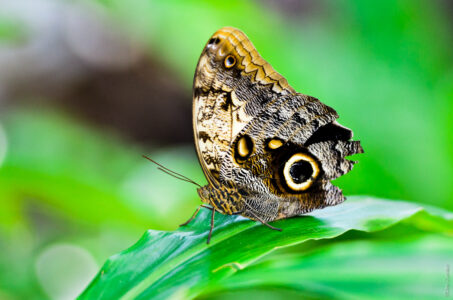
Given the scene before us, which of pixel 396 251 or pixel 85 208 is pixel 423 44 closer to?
pixel 396 251

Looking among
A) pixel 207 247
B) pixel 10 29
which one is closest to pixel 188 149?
pixel 10 29

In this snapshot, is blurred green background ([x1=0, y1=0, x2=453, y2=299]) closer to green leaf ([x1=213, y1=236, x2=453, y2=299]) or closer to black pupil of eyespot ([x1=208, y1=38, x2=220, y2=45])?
green leaf ([x1=213, y1=236, x2=453, y2=299])

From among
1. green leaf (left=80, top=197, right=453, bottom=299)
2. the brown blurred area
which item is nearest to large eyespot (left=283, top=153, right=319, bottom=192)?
green leaf (left=80, top=197, right=453, bottom=299)

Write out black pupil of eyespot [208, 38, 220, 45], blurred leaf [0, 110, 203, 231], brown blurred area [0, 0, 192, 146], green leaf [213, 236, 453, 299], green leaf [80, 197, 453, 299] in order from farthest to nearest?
brown blurred area [0, 0, 192, 146] < blurred leaf [0, 110, 203, 231] < black pupil of eyespot [208, 38, 220, 45] < green leaf [213, 236, 453, 299] < green leaf [80, 197, 453, 299]

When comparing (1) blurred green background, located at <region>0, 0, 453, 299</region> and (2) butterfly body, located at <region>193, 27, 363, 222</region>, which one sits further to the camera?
(1) blurred green background, located at <region>0, 0, 453, 299</region>

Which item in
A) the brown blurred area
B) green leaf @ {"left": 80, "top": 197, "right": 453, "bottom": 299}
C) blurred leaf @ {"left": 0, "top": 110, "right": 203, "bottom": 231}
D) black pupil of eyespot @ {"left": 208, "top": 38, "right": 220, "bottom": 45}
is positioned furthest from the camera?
the brown blurred area

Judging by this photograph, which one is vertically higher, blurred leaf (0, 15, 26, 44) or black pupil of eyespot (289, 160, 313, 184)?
blurred leaf (0, 15, 26, 44)

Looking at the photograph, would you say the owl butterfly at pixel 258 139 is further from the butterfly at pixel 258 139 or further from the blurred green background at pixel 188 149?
the blurred green background at pixel 188 149
